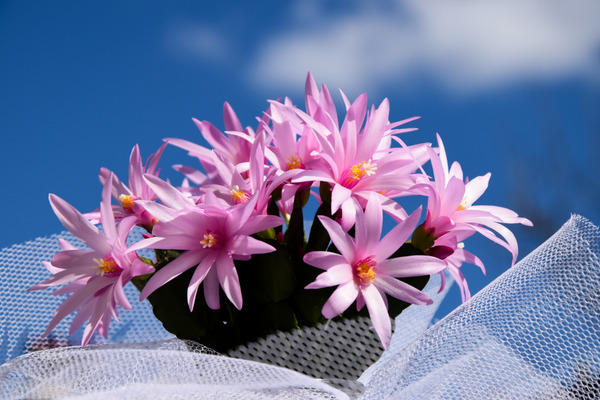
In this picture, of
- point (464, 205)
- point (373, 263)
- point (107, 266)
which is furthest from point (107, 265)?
point (464, 205)

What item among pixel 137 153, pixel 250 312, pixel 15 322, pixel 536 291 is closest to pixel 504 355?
pixel 536 291

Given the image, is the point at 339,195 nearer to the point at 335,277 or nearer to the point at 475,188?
the point at 335,277

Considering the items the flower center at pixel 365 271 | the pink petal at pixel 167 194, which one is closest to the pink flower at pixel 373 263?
the flower center at pixel 365 271

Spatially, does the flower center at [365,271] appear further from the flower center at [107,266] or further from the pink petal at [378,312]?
the flower center at [107,266]

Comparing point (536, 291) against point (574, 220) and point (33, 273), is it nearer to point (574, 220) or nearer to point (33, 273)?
point (574, 220)

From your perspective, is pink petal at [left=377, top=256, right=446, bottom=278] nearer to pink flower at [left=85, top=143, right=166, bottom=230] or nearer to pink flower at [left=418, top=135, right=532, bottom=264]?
pink flower at [left=418, top=135, right=532, bottom=264]

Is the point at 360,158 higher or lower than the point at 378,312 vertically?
higher
